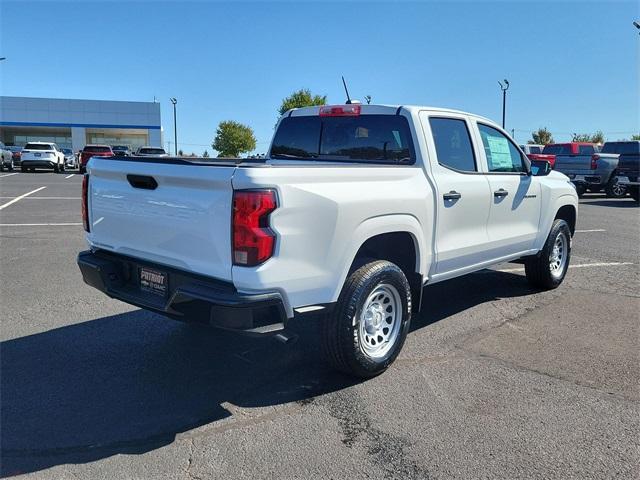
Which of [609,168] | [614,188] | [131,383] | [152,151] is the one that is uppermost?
[152,151]

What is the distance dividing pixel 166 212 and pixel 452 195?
240 centimetres

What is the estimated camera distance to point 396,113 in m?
4.59

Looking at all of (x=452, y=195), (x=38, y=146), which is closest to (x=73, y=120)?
(x=38, y=146)

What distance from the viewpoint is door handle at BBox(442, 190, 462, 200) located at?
14.8 feet

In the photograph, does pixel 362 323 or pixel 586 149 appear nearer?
pixel 362 323

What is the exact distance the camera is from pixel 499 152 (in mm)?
5570

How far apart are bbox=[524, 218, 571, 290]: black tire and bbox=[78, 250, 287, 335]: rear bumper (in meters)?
4.26

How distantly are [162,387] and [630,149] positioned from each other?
64.9ft

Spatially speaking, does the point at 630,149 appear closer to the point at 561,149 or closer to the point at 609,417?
the point at 561,149

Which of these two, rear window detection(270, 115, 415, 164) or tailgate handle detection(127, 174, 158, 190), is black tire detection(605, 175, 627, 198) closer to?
rear window detection(270, 115, 415, 164)

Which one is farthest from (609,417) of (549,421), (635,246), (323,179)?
(635,246)

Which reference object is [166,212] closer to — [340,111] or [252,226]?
[252,226]

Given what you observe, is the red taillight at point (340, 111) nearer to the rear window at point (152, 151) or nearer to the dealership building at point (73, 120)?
the rear window at point (152, 151)

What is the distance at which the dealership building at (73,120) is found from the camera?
2398 inches
